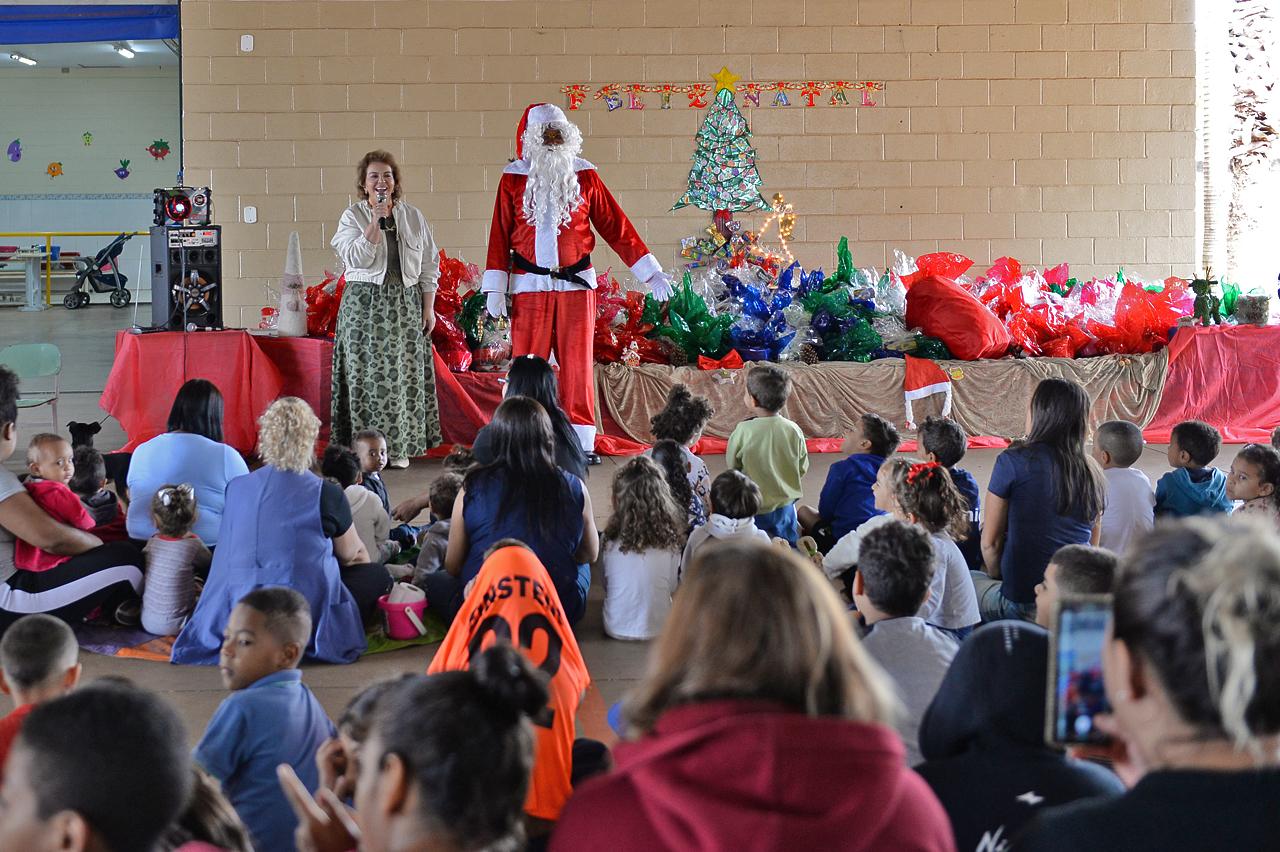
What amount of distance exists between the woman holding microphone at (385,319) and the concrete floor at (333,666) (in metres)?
0.31

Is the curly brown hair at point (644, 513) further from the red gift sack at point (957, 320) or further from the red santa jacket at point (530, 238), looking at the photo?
the red gift sack at point (957, 320)

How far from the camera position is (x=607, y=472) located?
6.20 metres

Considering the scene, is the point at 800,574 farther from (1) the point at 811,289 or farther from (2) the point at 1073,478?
(1) the point at 811,289

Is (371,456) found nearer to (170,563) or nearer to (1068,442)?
(170,563)

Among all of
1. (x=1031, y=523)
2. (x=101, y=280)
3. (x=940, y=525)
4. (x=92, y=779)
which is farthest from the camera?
(x=101, y=280)

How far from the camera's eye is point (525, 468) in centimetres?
344

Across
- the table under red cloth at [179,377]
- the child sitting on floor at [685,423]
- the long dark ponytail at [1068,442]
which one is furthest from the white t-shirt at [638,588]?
the table under red cloth at [179,377]

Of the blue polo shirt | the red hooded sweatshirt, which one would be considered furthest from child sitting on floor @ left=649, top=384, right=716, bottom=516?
the red hooded sweatshirt

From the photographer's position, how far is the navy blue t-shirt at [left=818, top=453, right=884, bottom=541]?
4168mm

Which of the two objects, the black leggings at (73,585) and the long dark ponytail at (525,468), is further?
the black leggings at (73,585)

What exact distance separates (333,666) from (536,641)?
1215 mm

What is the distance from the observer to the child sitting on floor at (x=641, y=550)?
3680mm

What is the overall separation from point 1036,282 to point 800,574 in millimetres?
6695

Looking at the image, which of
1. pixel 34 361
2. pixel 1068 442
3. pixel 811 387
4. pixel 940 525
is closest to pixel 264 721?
pixel 940 525
